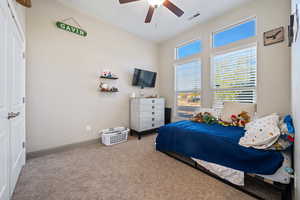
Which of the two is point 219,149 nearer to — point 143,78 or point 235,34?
point 235,34

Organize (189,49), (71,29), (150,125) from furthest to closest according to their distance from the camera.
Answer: (189,49), (150,125), (71,29)

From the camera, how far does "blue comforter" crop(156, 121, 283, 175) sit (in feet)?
4.28

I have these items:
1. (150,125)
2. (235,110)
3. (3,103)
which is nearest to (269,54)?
(235,110)

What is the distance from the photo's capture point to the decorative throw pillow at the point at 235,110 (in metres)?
2.32

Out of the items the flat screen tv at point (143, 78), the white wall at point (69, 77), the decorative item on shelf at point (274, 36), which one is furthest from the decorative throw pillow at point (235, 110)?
the white wall at point (69, 77)

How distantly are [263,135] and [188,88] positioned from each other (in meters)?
2.26

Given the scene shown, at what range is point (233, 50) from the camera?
8.75 ft

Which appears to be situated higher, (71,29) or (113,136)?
(71,29)

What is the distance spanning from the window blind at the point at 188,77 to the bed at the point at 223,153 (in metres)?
1.66

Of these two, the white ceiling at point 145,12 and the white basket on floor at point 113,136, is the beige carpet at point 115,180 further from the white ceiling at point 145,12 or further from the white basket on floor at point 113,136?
the white ceiling at point 145,12

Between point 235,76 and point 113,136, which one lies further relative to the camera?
point 113,136

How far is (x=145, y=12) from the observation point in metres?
2.67

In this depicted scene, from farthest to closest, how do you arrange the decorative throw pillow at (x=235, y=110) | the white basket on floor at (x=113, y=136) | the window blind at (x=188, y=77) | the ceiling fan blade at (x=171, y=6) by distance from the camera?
the window blind at (x=188, y=77) → the white basket on floor at (x=113, y=136) → the decorative throw pillow at (x=235, y=110) → the ceiling fan blade at (x=171, y=6)

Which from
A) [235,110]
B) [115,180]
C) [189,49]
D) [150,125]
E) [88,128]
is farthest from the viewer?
[189,49]
